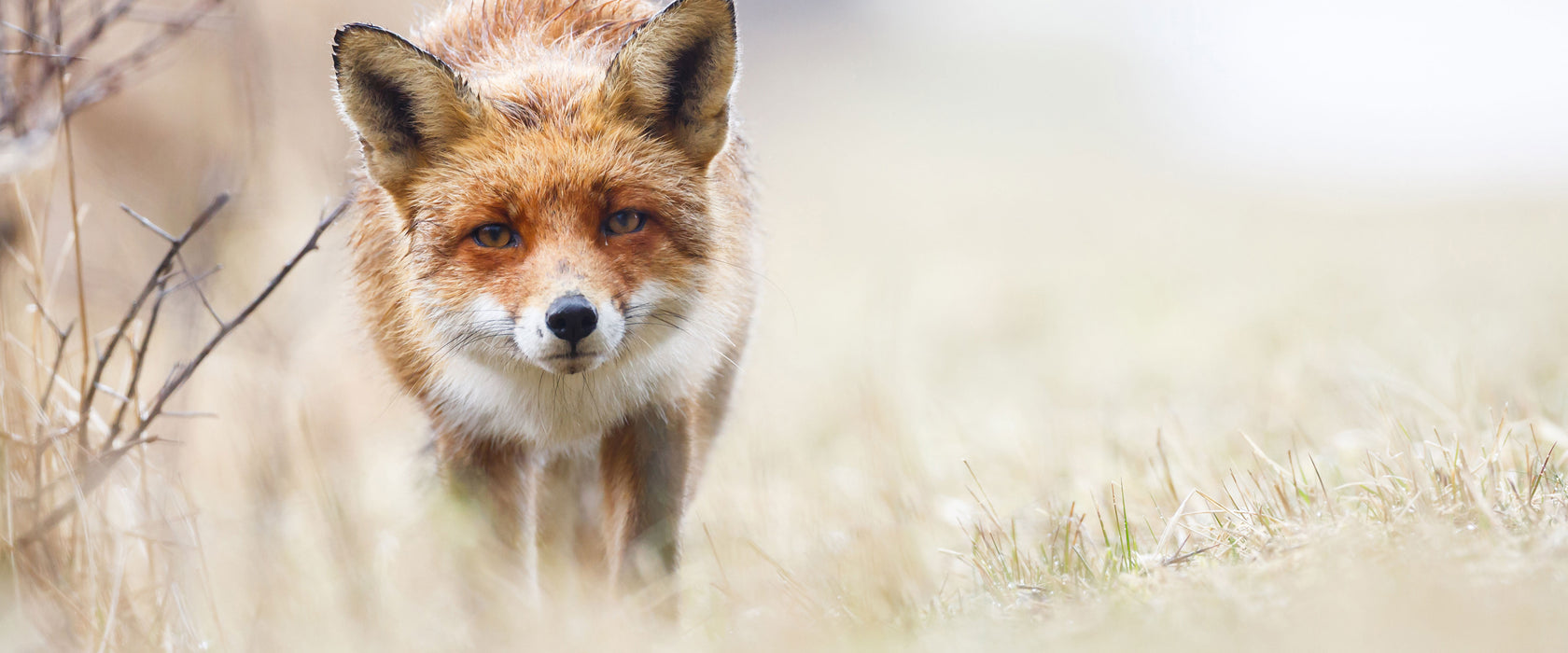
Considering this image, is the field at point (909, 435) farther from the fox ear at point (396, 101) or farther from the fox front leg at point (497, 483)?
the fox ear at point (396, 101)

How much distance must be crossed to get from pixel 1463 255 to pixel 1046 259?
3934 millimetres

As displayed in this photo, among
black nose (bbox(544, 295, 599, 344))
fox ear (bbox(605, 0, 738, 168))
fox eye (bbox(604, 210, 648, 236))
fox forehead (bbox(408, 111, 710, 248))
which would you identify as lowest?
black nose (bbox(544, 295, 599, 344))

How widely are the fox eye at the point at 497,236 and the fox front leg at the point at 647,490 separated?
0.92 metres

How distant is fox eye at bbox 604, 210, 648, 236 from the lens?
11.1ft

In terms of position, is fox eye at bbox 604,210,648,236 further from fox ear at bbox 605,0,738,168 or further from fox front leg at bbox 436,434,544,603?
fox front leg at bbox 436,434,544,603

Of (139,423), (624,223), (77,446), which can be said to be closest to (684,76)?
(624,223)

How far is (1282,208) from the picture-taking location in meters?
13.7

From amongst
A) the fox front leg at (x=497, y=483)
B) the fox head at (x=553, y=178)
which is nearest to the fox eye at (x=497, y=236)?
the fox head at (x=553, y=178)

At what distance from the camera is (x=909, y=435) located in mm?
5777

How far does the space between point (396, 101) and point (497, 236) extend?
0.61 m

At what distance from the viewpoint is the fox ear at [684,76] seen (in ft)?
11.2

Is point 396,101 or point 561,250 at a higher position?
point 396,101

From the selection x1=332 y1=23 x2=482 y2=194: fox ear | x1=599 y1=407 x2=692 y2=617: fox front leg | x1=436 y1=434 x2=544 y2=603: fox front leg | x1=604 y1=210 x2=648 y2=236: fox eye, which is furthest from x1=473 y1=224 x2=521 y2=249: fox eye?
x1=436 y1=434 x2=544 y2=603: fox front leg

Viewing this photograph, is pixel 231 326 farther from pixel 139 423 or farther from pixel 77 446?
pixel 77 446
